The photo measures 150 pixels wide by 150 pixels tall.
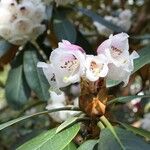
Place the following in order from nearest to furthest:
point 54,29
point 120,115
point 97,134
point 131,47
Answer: point 97,134 < point 54,29 < point 131,47 < point 120,115

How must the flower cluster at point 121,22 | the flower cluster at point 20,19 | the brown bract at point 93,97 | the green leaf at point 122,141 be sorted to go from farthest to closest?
the flower cluster at point 121,22 → the flower cluster at point 20,19 → the brown bract at point 93,97 → the green leaf at point 122,141

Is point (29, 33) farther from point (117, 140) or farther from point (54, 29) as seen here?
point (117, 140)

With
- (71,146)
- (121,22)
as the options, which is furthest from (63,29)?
(71,146)

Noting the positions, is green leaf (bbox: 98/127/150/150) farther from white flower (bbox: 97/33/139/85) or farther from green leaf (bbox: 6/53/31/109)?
green leaf (bbox: 6/53/31/109)

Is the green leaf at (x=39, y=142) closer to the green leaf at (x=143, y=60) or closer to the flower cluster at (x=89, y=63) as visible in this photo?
the flower cluster at (x=89, y=63)

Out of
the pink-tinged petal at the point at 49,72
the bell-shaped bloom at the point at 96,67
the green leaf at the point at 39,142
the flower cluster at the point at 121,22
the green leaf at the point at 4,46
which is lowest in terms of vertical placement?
the flower cluster at the point at 121,22

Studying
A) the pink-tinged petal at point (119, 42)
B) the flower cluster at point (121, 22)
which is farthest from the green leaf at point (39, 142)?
the flower cluster at point (121, 22)

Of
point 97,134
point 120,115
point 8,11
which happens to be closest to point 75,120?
point 97,134
